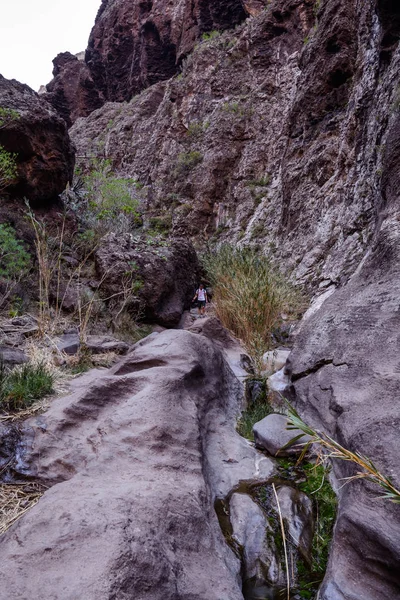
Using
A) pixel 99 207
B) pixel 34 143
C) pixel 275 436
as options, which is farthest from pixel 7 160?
pixel 275 436

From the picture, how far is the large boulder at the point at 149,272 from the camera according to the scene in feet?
23.9

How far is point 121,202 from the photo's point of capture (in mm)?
11484

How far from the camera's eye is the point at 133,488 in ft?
6.15

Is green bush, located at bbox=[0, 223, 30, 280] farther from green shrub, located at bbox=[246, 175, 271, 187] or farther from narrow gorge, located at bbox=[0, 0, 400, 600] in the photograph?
green shrub, located at bbox=[246, 175, 271, 187]

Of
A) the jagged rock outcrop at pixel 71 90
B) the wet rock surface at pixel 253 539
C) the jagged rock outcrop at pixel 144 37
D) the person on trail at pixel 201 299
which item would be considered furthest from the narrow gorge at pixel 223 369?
the jagged rock outcrop at pixel 71 90

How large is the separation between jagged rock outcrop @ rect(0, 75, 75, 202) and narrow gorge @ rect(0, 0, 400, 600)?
0.04 m

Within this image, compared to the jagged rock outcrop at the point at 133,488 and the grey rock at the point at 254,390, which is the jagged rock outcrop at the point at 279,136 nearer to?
the grey rock at the point at 254,390

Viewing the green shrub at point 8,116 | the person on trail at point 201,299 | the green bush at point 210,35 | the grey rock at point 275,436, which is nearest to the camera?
the grey rock at point 275,436

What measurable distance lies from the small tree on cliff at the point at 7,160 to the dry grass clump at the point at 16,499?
571 cm

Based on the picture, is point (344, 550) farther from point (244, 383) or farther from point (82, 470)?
point (244, 383)

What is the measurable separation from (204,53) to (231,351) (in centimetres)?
1930

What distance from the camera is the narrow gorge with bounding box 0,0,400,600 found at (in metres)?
1.58

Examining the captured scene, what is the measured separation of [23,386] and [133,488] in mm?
1680

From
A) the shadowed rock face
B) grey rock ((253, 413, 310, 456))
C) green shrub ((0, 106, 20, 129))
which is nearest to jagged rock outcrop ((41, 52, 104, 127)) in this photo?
green shrub ((0, 106, 20, 129))
